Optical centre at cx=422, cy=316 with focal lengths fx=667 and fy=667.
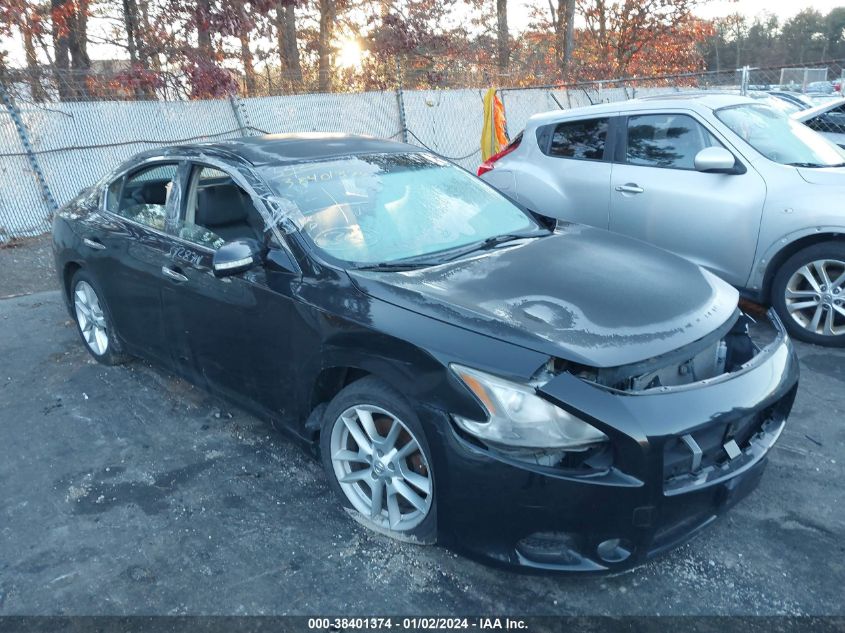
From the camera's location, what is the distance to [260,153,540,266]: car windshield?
3205 millimetres

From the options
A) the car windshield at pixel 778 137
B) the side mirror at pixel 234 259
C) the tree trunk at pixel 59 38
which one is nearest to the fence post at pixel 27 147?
the tree trunk at pixel 59 38

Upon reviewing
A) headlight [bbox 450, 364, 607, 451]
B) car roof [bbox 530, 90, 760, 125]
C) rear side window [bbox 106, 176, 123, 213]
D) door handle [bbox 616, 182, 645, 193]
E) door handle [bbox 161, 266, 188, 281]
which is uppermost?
car roof [bbox 530, 90, 760, 125]

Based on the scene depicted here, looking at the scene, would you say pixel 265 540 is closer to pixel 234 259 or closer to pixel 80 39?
pixel 234 259

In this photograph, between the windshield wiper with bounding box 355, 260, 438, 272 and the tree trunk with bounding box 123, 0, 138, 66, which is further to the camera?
the tree trunk with bounding box 123, 0, 138, 66

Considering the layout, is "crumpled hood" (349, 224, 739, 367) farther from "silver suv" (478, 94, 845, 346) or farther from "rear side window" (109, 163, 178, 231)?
"silver suv" (478, 94, 845, 346)

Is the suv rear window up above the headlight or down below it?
above

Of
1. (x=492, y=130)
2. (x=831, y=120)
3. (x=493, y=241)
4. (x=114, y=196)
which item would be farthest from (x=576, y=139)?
(x=831, y=120)

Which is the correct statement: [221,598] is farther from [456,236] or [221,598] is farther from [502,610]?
[456,236]

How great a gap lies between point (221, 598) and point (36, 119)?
29.3 feet

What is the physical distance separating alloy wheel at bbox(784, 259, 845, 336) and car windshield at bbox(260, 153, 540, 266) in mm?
2281

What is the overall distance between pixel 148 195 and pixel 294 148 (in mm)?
1158


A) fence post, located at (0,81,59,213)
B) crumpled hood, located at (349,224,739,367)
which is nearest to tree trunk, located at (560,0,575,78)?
fence post, located at (0,81,59,213)

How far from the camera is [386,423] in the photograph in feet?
9.18

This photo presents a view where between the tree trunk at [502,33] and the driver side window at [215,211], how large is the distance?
2220cm
